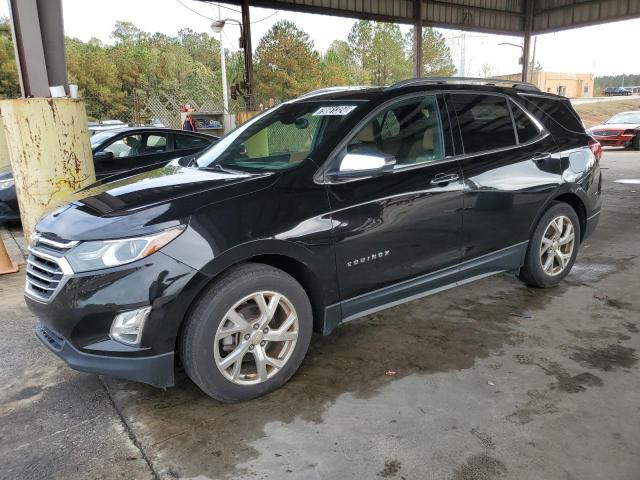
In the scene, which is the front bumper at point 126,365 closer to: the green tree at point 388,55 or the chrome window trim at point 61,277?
the chrome window trim at point 61,277

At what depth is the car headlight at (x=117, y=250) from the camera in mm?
2561

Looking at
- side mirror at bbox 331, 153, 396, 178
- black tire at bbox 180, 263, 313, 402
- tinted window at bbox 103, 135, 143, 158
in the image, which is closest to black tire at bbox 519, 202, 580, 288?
side mirror at bbox 331, 153, 396, 178

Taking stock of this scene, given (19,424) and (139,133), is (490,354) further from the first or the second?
(139,133)

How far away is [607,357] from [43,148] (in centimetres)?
529

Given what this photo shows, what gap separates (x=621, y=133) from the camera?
57.7 ft

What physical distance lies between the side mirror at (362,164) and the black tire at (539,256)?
1.83m

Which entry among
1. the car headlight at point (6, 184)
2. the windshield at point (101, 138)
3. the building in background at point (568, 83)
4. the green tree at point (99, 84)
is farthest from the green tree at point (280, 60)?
the building in background at point (568, 83)

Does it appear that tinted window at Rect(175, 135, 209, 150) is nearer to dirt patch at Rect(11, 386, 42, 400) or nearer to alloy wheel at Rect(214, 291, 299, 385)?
dirt patch at Rect(11, 386, 42, 400)

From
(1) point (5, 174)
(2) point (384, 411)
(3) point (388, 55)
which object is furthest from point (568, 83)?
(2) point (384, 411)

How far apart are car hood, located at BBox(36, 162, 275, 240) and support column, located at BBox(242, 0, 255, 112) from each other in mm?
10158

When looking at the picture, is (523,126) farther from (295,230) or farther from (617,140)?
(617,140)

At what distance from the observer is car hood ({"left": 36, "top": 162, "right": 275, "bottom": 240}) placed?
2643 mm

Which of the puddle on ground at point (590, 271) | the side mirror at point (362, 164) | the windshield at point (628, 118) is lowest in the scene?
the puddle on ground at point (590, 271)

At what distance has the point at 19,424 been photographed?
2.84m
